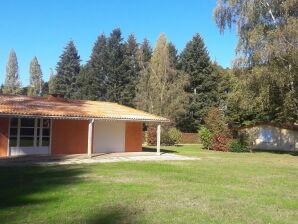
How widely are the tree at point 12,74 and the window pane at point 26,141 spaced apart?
50.4 metres

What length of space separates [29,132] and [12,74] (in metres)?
55.2

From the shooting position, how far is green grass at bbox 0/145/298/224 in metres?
6.05

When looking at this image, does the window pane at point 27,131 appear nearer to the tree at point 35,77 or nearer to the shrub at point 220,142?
the shrub at point 220,142

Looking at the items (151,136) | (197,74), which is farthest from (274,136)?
(197,74)

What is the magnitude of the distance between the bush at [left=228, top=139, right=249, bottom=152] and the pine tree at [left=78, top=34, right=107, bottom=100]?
2764cm

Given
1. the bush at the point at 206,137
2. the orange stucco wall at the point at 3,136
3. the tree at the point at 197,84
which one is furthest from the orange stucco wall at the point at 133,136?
the tree at the point at 197,84

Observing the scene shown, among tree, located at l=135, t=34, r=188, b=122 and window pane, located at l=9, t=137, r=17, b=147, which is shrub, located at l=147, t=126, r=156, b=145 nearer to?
tree, located at l=135, t=34, r=188, b=122

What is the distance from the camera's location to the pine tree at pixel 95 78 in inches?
1967

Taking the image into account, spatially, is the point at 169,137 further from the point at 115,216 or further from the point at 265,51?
the point at 115,216

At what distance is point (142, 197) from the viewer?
7.67 m

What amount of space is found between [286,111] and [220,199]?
16.9 meters

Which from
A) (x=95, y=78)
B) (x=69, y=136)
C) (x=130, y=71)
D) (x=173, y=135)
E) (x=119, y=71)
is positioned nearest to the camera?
(x=69, y=136)

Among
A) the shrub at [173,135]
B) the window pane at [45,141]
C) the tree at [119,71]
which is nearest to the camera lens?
the window pane at [45,141]

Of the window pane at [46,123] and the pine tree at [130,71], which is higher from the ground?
the pine tree at [130,71]
